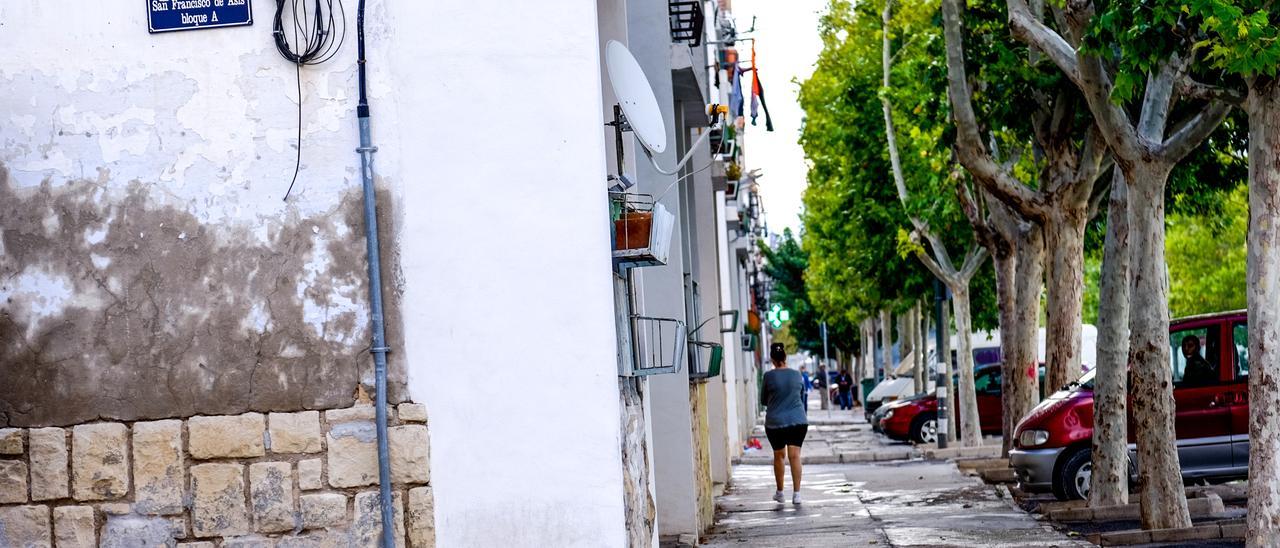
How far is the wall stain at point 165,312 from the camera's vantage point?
7.38m

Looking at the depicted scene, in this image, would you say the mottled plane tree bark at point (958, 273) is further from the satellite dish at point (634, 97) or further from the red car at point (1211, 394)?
the satellite dish at point (634, 97)

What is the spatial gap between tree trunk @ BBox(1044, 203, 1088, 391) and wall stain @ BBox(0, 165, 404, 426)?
12.6 m

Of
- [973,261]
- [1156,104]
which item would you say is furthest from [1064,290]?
[973,261]

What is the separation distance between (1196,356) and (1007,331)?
7.55m

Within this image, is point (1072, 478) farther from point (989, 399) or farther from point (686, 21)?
point (989, 399)

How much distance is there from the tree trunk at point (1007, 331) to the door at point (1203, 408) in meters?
5.56

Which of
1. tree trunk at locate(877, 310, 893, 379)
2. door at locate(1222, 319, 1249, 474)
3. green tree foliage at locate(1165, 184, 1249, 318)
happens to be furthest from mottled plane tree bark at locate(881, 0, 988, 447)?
green tree foliage at locate(1165, 184, 1249, 318)

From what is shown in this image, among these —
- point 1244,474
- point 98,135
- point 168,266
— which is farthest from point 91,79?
point 1244,474

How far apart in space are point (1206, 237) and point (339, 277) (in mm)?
56047

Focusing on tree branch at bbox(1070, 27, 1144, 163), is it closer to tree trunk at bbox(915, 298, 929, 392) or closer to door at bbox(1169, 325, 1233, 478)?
door at bbox(1169, 325, 1233, 478)

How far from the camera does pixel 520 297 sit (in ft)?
24.2

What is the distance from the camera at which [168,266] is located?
7.40 meters

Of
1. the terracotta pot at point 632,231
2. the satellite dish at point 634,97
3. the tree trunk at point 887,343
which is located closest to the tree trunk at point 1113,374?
the satellite dish at point 634,97

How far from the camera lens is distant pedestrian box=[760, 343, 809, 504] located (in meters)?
17.7
